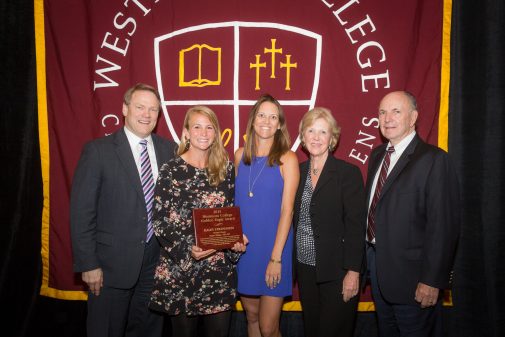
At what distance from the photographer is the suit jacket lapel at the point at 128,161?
2275mm

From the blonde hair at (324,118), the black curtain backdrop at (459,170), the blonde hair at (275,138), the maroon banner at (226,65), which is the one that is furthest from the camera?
the maroon banner at (226,65)

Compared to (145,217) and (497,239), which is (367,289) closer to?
(497,239)

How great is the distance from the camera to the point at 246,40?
3.13 metres

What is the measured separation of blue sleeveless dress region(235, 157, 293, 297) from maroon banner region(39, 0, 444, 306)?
90cm

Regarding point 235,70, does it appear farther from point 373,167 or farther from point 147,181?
point 373,167

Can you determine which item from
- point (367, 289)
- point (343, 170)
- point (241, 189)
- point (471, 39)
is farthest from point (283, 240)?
point (471, 39)

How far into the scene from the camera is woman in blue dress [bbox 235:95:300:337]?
2289 millimetres

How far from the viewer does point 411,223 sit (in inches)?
84.3

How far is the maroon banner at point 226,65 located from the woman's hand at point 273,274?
1177mm

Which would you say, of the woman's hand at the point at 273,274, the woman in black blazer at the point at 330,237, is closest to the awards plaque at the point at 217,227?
Answer: the woman's hand at the point at 273,274

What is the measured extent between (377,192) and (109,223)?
1.67 meters

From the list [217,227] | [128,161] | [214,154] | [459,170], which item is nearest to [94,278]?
[128,161]

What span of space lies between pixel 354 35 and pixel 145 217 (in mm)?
2197

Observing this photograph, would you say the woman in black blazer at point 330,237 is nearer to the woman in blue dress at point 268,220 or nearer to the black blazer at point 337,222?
the black blazer at point 337,222
